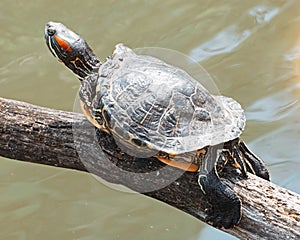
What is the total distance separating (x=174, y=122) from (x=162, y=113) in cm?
5

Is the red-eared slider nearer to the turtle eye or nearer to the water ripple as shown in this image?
the turtle eye

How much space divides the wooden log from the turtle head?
22 cm

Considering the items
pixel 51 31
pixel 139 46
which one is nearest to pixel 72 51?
pixel 51 31

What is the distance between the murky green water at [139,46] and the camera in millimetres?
2951

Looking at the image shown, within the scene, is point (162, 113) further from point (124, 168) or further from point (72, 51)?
point (72, 51)

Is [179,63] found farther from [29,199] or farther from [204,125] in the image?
[204,125]

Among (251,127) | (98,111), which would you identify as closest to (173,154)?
(98,111)

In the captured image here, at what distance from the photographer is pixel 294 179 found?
3.13 metres

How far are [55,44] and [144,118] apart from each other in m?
0.52

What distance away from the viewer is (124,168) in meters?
1.92

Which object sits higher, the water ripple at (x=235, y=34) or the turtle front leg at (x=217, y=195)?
the turtle front leg at (x=217, y=195)

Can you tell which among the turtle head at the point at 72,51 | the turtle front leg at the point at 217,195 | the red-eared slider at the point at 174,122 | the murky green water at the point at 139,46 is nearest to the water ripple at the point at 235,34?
the murky green water at the point at 139,46

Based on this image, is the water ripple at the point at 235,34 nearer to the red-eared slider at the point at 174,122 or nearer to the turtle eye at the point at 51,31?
the turtle eye at the point at 51,31

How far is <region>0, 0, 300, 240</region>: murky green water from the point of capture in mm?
2951
